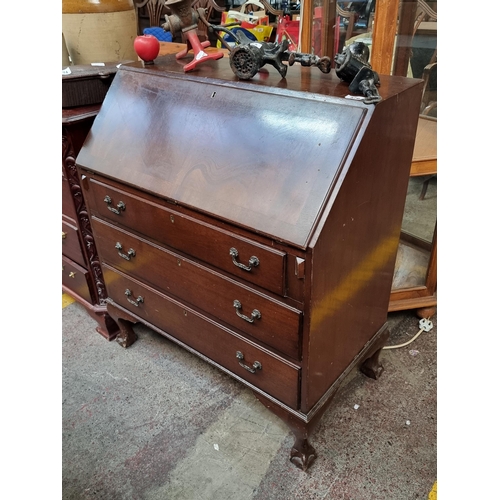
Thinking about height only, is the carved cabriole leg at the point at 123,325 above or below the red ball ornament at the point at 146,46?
below

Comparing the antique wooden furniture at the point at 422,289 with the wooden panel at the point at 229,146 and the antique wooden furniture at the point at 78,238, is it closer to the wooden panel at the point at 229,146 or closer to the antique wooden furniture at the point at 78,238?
the wooden panel at the point at 229,146

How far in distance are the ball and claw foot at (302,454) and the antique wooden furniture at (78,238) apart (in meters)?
1.08

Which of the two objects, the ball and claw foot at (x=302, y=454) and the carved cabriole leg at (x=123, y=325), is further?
the carved cabriole leg at (x=123, y=325)

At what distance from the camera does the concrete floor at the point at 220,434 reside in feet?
4.97

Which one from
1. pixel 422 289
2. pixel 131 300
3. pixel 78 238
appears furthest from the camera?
pixel 422 289

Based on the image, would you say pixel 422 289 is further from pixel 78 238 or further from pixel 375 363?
pixel 78 238

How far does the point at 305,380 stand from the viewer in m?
1.35

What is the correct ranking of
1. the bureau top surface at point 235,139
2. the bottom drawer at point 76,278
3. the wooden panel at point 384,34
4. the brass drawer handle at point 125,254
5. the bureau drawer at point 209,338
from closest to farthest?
1. the bureau top surface at point 235,139
2. the bureau drawer at point 209,338
3. the wooden panel at point 384,34
4. the brass drawer handle at point 125,254
5. the bottom drawer at point 76,278

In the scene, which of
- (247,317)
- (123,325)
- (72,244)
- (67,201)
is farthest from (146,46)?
(123,325)

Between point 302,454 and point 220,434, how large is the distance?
0.34 m

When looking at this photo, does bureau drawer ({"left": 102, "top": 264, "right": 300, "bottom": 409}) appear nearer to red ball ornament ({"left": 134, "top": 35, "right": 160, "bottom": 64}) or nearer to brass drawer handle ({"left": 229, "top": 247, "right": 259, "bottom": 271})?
brass drawer handle ({"left": 229, "top": 247, "right": 259, "bottom": 271})

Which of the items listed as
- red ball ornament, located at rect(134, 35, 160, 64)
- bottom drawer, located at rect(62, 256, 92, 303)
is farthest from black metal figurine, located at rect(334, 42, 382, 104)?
bottom drawer, located at rect(62, 256, 92, 303)

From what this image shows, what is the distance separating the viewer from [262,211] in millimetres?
1189

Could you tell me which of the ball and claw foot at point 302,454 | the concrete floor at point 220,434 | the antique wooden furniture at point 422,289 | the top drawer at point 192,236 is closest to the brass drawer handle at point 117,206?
the top drawer at point 192,236
